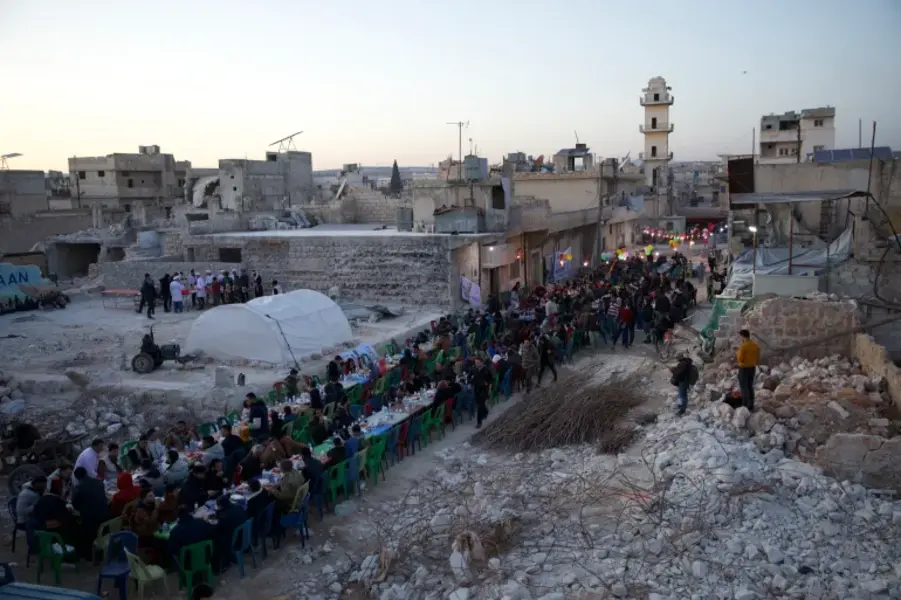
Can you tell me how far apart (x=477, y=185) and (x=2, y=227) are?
2213cm

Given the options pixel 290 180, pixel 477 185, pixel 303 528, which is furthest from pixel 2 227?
pixel 303 528

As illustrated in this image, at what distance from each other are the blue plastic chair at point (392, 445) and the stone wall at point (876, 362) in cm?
683

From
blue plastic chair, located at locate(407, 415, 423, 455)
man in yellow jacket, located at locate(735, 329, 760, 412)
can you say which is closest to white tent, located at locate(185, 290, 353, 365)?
blue plastic chair, located at locate(407, 415, 423, 455)

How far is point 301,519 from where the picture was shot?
A: 8.48 meters

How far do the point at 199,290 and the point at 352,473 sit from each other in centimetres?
1332

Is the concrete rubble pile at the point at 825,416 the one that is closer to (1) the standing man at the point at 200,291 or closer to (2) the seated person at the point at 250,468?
(2) the seated person at the point at 250,468

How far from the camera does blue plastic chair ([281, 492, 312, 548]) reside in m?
8.36

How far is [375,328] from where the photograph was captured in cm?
1872

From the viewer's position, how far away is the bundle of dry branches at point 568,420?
37.0 feet

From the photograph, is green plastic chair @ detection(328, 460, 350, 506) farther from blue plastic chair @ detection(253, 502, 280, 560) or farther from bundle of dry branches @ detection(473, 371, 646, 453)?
bundle of dry branches @ detection(473, 371, 646, 453)

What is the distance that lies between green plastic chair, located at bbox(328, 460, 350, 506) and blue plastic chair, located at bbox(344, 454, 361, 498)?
6 cm

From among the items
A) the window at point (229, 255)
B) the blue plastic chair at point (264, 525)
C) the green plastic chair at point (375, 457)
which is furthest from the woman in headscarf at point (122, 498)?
the window at point (229, 255)

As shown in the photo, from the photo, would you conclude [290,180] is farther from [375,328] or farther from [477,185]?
[375,328]

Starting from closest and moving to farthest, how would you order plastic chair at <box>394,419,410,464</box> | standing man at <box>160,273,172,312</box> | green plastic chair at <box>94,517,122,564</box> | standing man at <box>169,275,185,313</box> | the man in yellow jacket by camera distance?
green plastic chair at <box>94,517,122,564</box>, the man in yellow jacket, plastic chair at <box>394,419,410,464</box>, standing man at <box>169,275,185,313</box>, standing man at <box>160,273,172,312</box>
